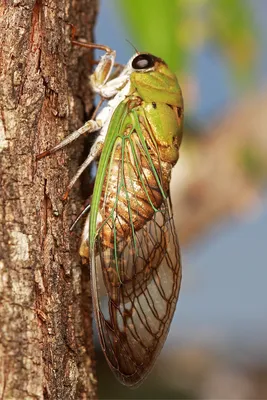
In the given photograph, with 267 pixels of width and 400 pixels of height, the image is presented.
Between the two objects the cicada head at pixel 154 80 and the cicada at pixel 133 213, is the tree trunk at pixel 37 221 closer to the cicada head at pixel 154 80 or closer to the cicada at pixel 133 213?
the cicada at pixel 133 213

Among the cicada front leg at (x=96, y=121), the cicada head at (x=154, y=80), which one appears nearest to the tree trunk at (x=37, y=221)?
the cicada front leg at (x=96, y=121)

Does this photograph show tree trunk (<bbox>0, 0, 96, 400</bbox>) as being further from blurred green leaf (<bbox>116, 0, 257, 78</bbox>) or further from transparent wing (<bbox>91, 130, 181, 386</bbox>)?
blurred green leaf (<bbox>116, 0, 257, 78</bbox>)

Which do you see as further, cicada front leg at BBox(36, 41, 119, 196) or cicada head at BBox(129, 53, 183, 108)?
cicada head at BBox(129, 53, 183, 108)

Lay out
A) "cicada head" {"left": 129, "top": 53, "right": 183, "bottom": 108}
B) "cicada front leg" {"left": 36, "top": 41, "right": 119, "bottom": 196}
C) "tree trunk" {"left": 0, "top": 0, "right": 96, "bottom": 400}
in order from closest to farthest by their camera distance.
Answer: "tree trunk" {"left": 0, "top": 0, "right": 96, "bottom": 400}, "cicada front leg" {"left": 36, "top": 41, "right": 119, "bottom": 196}, "cicada head" {"left": 129, "top": 53, "right": 183, "bottom": 108}

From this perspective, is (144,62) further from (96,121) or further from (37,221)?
(37,221)

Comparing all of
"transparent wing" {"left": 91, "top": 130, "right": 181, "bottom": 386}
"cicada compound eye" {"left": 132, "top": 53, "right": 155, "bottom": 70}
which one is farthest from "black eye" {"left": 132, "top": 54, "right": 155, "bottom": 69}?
"transparent wing" {"left": 91, "top": 130, "right": 181, "bottom": 386}

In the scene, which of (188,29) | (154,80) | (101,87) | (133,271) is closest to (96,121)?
(101,87)

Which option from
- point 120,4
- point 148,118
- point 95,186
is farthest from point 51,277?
point 120,4
